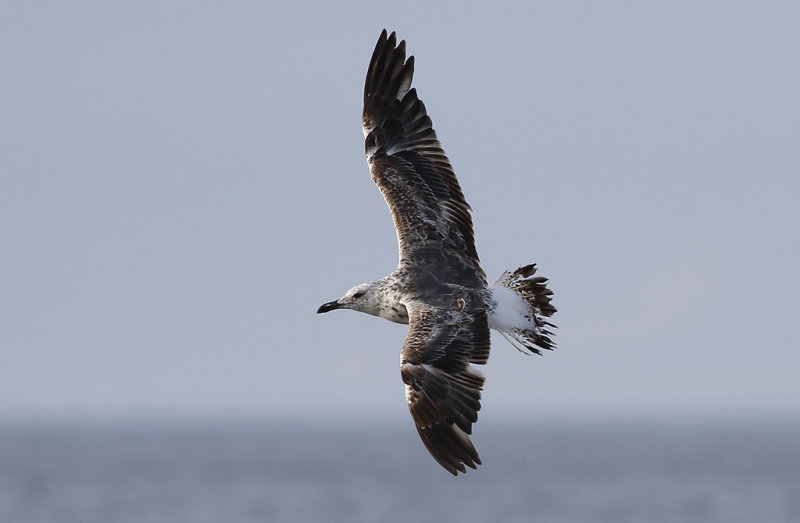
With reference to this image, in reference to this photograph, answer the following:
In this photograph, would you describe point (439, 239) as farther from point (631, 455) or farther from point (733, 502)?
point (631, 455)

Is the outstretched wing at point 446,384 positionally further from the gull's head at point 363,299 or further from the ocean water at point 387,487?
A: the ocean water at point 387,487

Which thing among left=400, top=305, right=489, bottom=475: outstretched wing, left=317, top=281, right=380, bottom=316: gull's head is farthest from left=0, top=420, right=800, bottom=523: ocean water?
left=400, top=305, right=489, bottom=475: outstretched wing

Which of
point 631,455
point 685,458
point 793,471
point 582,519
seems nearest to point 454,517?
point 582,519

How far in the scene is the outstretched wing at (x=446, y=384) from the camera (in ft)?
50.8

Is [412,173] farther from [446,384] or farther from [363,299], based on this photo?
[446,384]

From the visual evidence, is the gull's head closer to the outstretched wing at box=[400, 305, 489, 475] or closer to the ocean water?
the outstretched wing at box=[400, 305, 489, 475]

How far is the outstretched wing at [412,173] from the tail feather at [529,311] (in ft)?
1.38

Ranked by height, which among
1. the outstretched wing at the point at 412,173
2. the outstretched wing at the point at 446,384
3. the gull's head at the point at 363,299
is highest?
the outstretched wing at the point at 412,173

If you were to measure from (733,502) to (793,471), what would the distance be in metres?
35.2

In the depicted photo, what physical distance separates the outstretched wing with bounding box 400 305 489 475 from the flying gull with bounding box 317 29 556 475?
11mm

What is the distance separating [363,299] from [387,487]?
74.0 metres

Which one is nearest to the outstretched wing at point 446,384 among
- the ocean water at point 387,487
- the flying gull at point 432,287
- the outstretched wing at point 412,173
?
the flying gull at point 432,287

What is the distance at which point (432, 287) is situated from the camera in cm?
1703

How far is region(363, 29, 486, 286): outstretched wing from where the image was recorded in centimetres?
1778
